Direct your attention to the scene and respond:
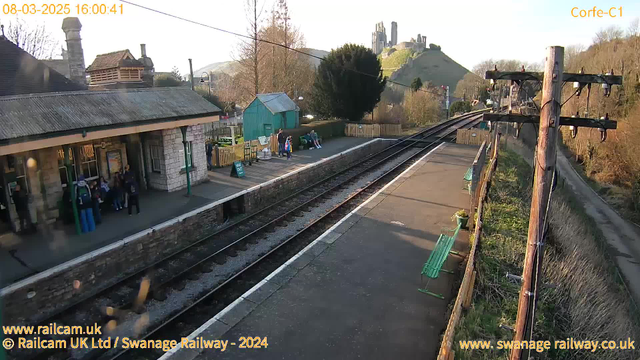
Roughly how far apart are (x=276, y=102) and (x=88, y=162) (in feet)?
48.9

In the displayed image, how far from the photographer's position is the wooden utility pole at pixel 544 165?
415 centimetres

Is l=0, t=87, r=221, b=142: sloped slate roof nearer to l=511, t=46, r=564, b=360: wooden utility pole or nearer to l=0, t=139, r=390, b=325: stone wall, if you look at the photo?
l=0, t=139, r=390, b=325: stone wall

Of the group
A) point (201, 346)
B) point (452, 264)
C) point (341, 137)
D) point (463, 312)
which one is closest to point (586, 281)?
point (452, 264)

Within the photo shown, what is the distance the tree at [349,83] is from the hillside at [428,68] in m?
76.7

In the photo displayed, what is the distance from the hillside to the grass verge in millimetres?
97374

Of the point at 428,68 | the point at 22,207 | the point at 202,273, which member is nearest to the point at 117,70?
the point at 22,207

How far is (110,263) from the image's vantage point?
30.8 feet

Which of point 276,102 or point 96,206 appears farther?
point 276,102

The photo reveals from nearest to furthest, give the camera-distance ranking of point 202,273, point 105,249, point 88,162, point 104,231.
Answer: point 105,249 → point 202,273 → point 104,231 → point 88,162

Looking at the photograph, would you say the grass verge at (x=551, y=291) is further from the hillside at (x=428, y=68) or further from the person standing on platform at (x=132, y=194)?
the hillside at (x=428, y=68)

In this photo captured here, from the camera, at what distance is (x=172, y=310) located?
8164mm

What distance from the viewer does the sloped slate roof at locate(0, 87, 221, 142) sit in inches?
369

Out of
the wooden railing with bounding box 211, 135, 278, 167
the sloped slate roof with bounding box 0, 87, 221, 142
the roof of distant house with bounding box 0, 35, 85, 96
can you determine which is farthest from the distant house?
the wooden railing with bounding box 211, 135, 278, 167

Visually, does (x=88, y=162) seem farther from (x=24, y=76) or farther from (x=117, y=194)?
(x=24, y=76)
